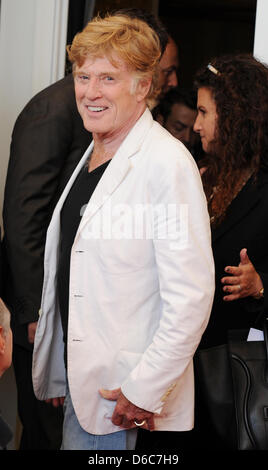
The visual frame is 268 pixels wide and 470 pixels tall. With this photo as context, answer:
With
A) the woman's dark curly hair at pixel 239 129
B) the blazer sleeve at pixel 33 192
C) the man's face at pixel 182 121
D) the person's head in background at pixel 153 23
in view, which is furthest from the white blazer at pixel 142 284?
the man's face at pixel 182 121

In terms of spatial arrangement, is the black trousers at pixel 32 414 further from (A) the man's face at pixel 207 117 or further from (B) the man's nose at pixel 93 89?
(B) the man's nose at pixel 93 89

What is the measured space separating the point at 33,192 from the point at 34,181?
0.04 meters

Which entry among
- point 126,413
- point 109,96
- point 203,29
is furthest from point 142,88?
point 203,29

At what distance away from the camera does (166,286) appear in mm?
1907

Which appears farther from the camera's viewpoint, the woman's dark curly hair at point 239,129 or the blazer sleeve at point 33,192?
the blazer sleeve at point 33,192

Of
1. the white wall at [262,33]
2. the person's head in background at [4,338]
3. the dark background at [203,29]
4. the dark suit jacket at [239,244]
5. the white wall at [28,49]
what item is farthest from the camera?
the dark background at [203,29]

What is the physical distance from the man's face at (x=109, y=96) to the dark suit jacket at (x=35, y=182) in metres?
0.67

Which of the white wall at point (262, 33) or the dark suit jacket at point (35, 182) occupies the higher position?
the white wall at point (262, 33)

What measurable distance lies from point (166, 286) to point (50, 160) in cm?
100

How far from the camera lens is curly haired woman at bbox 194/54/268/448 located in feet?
8.04

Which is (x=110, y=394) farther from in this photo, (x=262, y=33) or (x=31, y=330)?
(x=262, y=33)

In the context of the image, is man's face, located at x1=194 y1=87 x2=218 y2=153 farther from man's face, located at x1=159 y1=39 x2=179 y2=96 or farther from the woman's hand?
man's face, located at x1=159 y1=39 x2=179 y2=96

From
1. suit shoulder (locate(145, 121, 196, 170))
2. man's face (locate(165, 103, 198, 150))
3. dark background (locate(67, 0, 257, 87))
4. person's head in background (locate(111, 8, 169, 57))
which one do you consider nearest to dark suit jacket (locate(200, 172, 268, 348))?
suit shoulder (locate(145, 121, 196, 170))

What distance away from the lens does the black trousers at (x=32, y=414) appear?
2945mm
